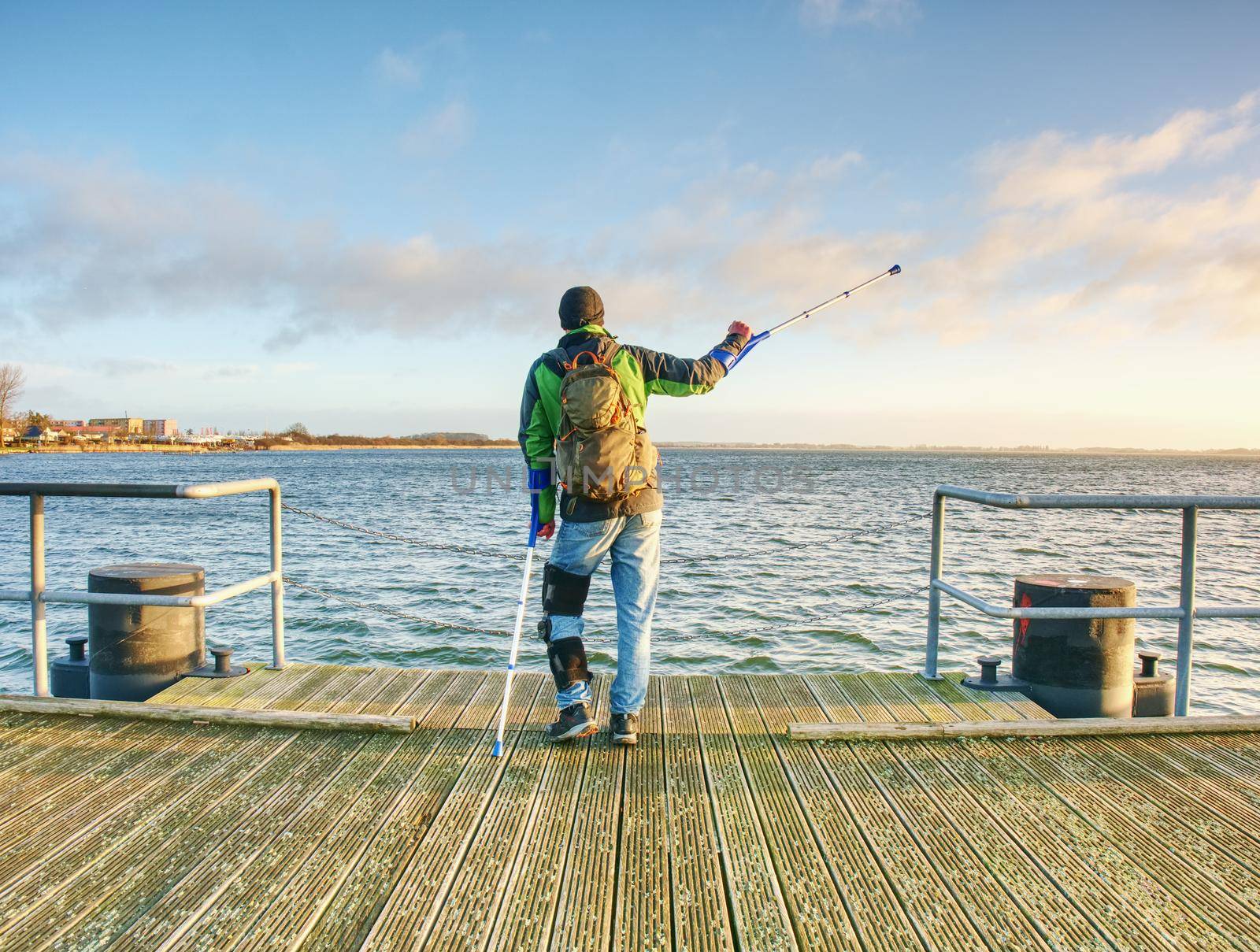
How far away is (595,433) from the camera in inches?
134

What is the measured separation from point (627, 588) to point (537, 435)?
2.74 ft

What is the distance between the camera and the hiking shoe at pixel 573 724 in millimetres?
3561

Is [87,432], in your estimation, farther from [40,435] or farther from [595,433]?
[595,433]

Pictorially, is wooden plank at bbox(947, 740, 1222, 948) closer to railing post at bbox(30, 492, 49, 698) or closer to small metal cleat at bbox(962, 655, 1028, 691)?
small metal cleat at bbox(962, 655, 1028, 691)

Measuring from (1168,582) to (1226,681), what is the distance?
339 inches

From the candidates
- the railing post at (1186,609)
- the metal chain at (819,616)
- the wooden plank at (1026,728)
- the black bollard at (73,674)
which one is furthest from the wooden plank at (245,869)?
the metal chain at (819,616)

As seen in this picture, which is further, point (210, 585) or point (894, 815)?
point (210, 585)

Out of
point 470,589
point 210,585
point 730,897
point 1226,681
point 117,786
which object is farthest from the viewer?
point 210,585

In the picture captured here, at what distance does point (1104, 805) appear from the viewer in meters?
2.98

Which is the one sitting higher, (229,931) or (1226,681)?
(229,931)

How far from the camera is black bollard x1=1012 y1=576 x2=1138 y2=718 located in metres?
4.55

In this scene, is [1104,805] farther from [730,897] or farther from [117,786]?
[117,786]

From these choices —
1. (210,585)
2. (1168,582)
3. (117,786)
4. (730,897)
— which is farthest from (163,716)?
(1168,582)

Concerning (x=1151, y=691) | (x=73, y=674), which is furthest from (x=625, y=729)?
(x=73, y=674)
